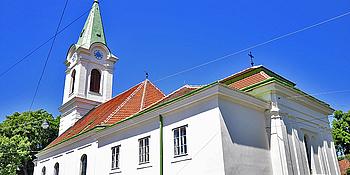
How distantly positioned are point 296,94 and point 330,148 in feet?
15.1

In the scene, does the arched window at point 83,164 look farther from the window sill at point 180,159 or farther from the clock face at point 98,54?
the clock face at point 98,54

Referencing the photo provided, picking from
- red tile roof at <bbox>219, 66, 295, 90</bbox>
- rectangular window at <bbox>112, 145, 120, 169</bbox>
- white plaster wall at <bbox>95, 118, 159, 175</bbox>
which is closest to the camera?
white plaster wall at <bbox>95, 118, 159, 175</bbox>

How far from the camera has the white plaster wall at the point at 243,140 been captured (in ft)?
40.0

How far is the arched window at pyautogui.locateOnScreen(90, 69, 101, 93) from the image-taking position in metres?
31.4

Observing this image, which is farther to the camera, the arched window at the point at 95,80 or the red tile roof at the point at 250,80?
the arched window at the point at 95,80

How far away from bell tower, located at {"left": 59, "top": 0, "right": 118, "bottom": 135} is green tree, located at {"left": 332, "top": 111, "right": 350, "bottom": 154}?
88.6 feet

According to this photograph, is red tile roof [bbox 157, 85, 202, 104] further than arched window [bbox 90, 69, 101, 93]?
No

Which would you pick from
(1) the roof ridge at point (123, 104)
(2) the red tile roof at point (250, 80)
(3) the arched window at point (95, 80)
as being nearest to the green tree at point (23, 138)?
(3) the arched window at point (95, 80)

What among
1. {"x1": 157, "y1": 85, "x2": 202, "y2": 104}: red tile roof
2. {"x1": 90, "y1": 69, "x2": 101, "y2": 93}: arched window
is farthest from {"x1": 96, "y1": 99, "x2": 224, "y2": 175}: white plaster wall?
{"x1": 90, "y1": 69, "x2": 101, "y2": 93}: arched window

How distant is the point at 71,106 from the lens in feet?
99.3

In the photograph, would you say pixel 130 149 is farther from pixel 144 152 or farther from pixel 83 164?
pixel 83 164

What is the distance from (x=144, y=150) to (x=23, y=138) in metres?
24.1

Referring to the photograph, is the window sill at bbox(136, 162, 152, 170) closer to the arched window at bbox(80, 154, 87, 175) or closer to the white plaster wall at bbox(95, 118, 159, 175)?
the white plaster wall at bbox(95, 118, 159, 175)

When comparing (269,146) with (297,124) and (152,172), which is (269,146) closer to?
(297,124)
